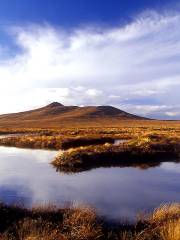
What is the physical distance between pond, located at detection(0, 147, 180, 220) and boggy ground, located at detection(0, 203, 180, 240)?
1408 mm

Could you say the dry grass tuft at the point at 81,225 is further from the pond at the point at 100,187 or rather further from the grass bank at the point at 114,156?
the grass bank at the point at 114,156

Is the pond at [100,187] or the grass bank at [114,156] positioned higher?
the grass bank at [114,156]

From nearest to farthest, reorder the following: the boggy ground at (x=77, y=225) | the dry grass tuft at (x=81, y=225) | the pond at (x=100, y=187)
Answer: the boggy ground at (x=77, y=225) < the dry grass tuft at (x=81, y=225) < the pond at (x=100, y=187)

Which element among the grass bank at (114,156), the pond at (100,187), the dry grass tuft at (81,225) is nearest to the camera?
the dry grass tuft at (81,225)

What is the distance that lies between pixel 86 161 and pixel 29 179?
7.40 m

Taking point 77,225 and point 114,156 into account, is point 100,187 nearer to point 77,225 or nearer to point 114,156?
point 77,225

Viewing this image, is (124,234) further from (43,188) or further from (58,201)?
(43,188)

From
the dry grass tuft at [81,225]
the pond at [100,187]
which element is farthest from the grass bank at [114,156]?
the dry grass tuft at [81,225]

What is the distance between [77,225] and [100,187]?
8.82 metres

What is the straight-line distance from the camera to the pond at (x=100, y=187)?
18469 millimetres

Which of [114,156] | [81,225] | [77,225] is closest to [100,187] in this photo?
[77,225]

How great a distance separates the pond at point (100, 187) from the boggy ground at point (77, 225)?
1408 mm

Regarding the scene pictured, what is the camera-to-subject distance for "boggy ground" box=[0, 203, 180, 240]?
41.4ft

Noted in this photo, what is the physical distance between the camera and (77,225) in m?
13.9
